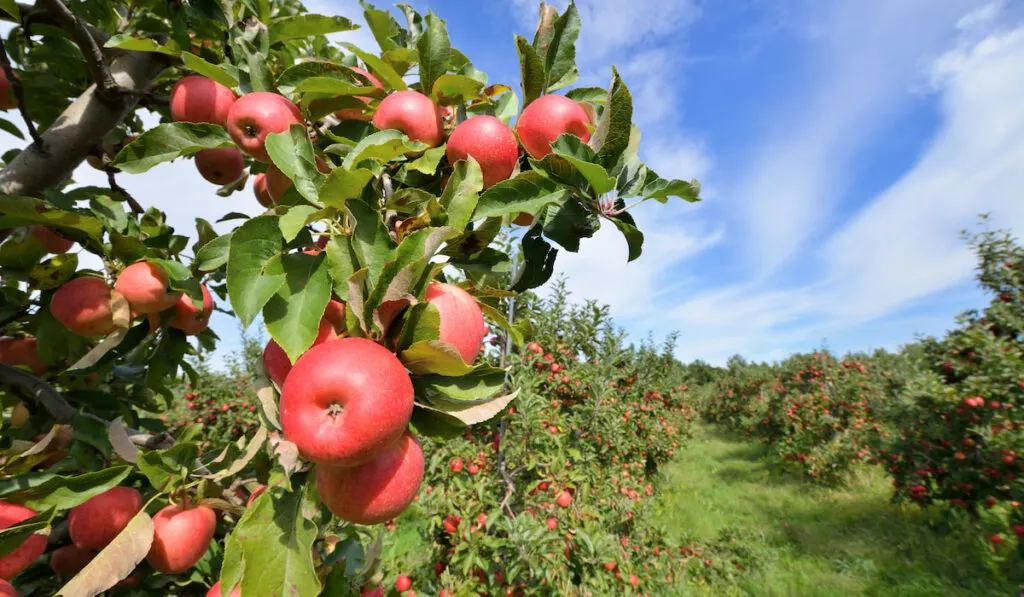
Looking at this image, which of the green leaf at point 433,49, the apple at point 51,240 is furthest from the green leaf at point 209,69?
the apple at point 51,240

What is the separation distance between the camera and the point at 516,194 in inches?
34.6

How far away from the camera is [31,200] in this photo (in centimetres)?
120

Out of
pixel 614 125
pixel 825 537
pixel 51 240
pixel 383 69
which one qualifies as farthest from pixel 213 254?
pixel 825 537

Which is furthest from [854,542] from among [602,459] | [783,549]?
[602,459]

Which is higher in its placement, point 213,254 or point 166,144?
point 166,144

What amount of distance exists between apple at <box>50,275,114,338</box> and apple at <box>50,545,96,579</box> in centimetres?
75

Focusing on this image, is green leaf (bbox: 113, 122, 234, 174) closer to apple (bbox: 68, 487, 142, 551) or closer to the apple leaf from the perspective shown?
the apple leaf

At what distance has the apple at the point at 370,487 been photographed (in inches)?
28.7

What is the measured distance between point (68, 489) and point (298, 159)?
1.07 m

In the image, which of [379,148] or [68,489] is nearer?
[379,148]

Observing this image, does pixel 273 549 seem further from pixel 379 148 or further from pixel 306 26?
pixel 306 26

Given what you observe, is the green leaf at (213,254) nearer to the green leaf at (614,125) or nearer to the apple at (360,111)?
the apple at (360,111)

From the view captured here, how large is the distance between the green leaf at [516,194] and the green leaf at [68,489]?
3.71 ft

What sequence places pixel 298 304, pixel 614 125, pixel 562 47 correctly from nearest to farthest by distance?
pixel 298 304 < pixel 614 125 < pixel 562 47
